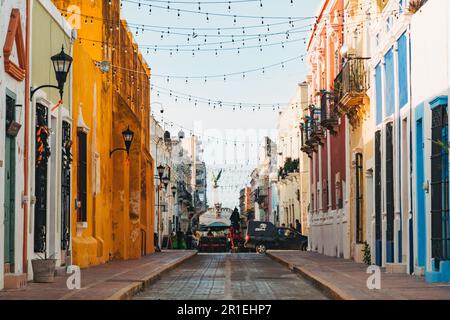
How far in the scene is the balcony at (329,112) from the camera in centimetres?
3556

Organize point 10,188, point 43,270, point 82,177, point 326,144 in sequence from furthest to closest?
point 326,144 → point 82,177 → point 43,270 → point 10,188

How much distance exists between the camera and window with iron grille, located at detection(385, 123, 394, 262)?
2400 cm

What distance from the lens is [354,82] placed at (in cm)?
3003

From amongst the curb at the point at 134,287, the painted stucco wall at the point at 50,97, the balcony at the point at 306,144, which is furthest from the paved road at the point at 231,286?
the balcony at the point at 306,144

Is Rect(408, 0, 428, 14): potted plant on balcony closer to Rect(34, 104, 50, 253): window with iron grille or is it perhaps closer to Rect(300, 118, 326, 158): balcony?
Rect(34, 104, 50, 253): window with iron grille

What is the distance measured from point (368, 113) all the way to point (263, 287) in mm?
10887

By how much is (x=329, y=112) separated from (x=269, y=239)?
1573cm

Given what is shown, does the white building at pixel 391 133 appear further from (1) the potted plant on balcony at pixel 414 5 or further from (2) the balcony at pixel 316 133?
(2) the balcony at pixel 316 133

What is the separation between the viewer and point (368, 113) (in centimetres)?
2939

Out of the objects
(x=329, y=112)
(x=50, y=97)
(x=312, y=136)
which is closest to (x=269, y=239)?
(x=312, y=136)

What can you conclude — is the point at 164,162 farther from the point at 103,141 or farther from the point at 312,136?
the point at 103,141

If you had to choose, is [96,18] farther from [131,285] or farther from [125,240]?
[131,285]

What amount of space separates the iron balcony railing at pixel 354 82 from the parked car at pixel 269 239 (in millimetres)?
20009

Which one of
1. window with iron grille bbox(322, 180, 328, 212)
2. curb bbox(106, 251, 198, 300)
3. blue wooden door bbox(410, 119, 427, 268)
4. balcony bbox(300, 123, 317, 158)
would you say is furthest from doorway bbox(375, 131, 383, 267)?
balcony bbox(300, 123, 317, 158)
